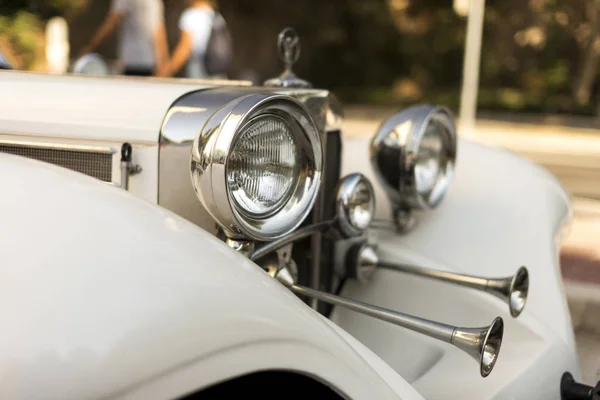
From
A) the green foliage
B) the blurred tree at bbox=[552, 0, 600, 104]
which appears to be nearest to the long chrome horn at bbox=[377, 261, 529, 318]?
the green foliage

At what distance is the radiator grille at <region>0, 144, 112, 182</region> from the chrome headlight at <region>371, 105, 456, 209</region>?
0.93m

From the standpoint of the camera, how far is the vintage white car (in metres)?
1.01

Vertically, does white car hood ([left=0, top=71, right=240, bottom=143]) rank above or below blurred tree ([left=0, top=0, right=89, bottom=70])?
below

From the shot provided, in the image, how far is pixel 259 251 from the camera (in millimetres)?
1690

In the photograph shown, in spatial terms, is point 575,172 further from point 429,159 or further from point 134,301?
point 134,301

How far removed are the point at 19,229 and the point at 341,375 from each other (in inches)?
21.3

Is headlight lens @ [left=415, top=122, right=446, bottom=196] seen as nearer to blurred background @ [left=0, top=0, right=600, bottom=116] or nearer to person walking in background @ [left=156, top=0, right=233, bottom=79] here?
person walking in background @ [left=156, top=0, right=233, bottom=79]

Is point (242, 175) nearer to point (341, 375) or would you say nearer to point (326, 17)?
point (341, 375)

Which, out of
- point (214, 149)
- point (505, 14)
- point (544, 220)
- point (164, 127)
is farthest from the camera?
point (505, 14)

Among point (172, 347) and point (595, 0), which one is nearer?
point (172, 347)

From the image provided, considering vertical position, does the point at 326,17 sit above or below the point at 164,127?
above

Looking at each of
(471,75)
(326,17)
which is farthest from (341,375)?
(326,17)

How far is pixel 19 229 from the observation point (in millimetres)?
1085

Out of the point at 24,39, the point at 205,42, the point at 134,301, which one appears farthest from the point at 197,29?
the point at 24,39
